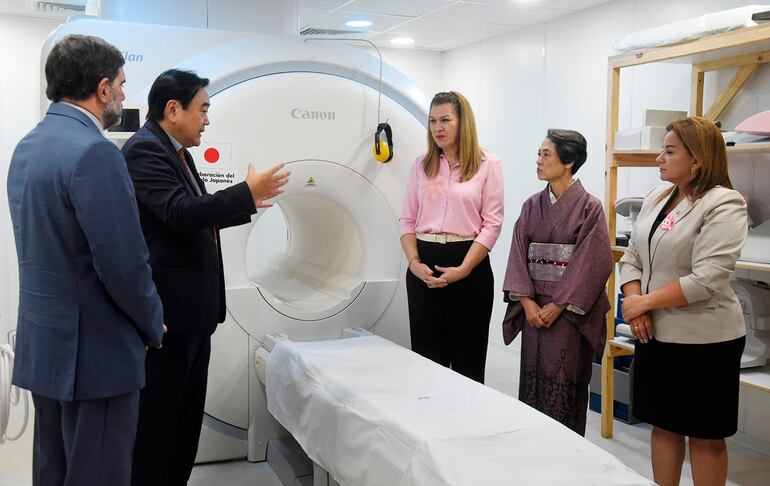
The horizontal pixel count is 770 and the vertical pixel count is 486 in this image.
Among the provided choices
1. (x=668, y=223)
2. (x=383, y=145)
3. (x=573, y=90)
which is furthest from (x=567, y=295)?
(x=573, y=90)

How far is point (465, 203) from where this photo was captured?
243 centimetres

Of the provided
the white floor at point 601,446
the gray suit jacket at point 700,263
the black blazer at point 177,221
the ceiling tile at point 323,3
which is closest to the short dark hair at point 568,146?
the gray suit jacket at point 700,263

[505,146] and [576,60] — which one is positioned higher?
[576,60]

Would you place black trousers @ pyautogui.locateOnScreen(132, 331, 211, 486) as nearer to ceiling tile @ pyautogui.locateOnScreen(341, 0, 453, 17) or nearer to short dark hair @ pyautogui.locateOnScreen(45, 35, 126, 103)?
Answer: short dark hair @ pyautogui.locateOnScreen(45, 35, 126, 103)

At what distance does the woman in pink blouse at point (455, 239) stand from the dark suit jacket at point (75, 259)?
1.15 meters

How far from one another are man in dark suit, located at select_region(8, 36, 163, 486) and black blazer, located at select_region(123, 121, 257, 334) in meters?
0.27

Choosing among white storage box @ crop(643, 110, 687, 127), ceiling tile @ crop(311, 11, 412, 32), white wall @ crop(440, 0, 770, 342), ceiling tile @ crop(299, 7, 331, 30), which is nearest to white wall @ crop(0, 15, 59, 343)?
ceiling tile @ crop(299, 7, 331, 30)

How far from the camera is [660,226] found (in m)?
2.13

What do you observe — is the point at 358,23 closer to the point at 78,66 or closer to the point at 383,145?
the point at 383,145

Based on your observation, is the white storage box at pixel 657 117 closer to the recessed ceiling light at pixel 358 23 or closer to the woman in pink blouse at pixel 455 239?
the woman in pink blouse at pixel 455 239

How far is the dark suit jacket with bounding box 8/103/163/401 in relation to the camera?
145 cm

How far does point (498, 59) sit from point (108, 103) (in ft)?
11.9

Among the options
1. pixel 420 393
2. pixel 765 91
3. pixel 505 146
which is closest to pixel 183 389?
pixel 420 393

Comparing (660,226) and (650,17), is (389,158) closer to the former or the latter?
(660,226)
